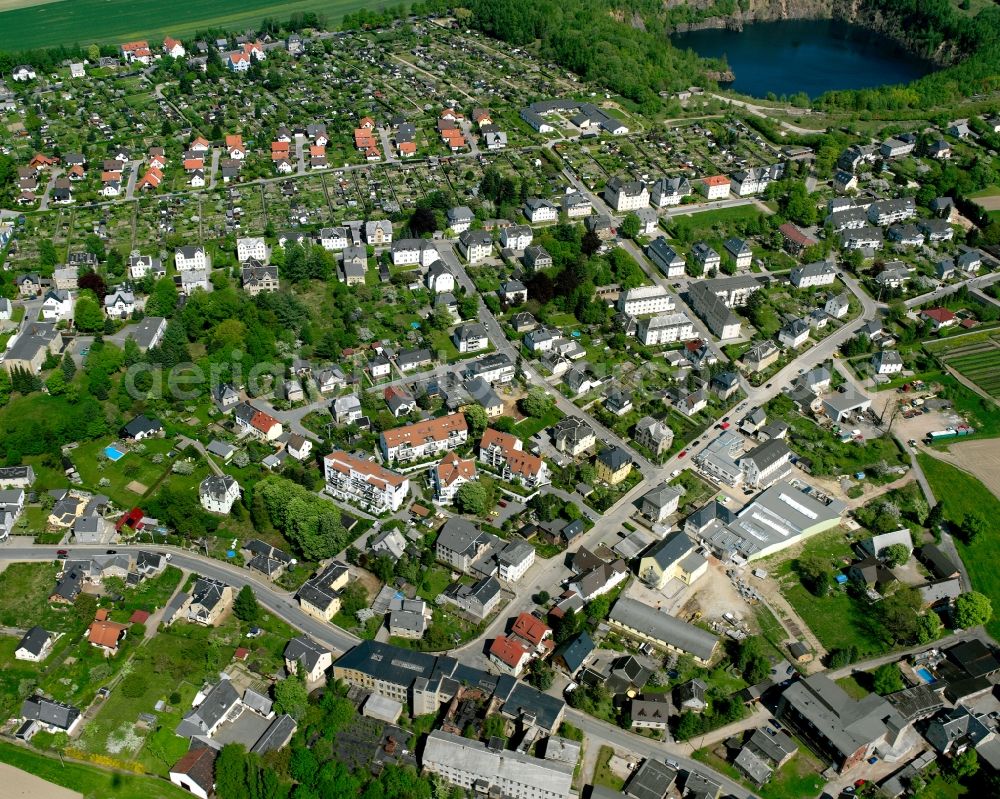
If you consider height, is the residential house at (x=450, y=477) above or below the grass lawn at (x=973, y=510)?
above

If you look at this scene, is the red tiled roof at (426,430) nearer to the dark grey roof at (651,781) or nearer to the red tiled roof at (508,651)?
the red tiled roof at (508,651)

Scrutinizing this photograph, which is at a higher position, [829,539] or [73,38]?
[73,38]

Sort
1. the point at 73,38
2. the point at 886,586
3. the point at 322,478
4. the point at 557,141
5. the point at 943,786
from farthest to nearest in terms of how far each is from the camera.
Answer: the point at 73,38 → the point at 557,141 → the point at 322,478 → the point at 886,586 → the point at 943,786

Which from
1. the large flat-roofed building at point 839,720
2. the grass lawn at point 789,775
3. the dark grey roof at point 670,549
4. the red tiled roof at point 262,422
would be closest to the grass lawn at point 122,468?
the red tiled roof at point 262,422

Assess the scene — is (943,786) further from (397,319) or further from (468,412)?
(397,319)


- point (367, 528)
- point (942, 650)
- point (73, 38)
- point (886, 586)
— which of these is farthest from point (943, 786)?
point (73, 38)
